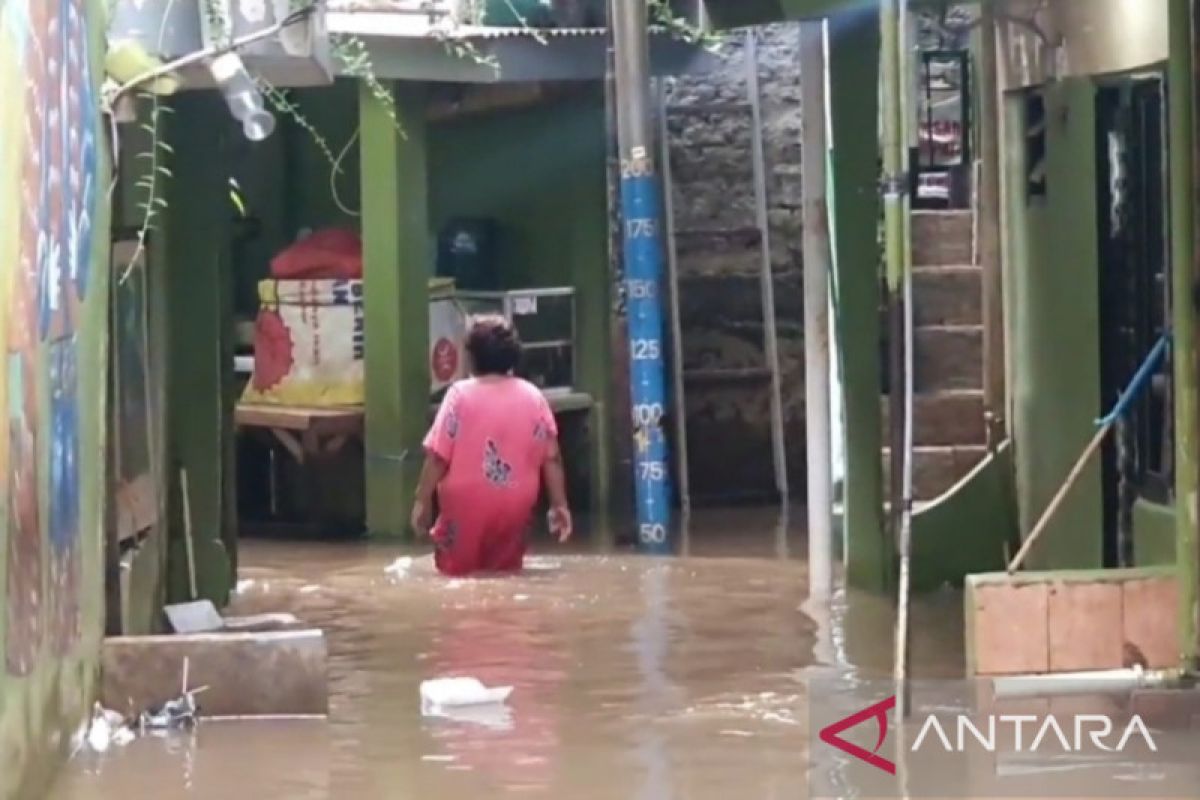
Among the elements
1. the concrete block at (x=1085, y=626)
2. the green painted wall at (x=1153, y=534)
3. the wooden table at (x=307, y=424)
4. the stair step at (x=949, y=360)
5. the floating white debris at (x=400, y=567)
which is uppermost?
the stair step at (x=949, y=360)

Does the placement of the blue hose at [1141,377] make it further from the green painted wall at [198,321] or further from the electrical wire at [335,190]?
the electrical wire at [335,190]

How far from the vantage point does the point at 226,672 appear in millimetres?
7707

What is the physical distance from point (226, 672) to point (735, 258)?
8276 millimetres

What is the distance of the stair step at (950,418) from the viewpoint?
11.4 meters

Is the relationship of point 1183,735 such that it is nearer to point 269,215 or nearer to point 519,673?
point 519,673

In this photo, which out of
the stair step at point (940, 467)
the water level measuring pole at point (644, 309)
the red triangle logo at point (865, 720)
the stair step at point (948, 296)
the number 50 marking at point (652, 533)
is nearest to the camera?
the red triangle logo at point (865, 720)

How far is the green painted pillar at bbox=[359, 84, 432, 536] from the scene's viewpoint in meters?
13.6

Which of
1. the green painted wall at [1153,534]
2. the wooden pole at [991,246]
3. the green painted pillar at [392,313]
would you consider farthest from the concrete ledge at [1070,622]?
the green painted pillar at [392,313]

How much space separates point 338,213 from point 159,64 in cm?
769

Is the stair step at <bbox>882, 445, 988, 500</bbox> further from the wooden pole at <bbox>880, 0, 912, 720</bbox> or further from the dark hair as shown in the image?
the wooden pole at <bbox>880, 0, 912, 720</bbox>

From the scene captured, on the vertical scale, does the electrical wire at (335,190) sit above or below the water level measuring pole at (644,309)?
above

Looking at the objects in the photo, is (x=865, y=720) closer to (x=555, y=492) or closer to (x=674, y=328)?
(x=555, y=492)

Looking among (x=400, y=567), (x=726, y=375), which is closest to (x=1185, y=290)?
(x=400, y=567)

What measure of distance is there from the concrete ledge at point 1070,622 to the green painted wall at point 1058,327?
6.33ft
